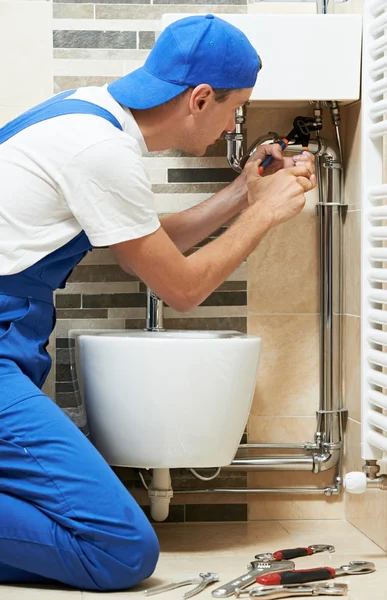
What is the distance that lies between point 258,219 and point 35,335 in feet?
1.70

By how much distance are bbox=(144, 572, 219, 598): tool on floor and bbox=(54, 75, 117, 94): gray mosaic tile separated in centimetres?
122

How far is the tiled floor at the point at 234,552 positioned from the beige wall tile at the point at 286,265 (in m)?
0.56

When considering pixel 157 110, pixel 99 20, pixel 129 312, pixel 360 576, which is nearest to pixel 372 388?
pixel 360 576

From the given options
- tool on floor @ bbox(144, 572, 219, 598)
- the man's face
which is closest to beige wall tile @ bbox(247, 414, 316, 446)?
tool on floor @ bbox(144, 572, 219, 598)

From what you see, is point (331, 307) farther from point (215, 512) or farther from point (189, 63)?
point (189, 63)

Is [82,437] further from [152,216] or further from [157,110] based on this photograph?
[157,110]

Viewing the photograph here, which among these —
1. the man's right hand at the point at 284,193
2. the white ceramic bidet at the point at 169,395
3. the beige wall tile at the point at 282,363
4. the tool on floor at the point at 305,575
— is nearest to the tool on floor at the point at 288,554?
the tool on floor at the point at 305,575

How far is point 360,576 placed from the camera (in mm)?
1742

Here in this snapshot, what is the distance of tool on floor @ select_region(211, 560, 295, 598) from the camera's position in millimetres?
1616

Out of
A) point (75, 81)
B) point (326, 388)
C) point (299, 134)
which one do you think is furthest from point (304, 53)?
point (326, 388)

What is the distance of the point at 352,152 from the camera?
2.18m

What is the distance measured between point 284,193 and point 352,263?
434 millimetres

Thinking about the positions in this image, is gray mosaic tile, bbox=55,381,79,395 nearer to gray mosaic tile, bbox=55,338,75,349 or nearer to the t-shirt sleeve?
gray mosaic tile, bbox=55,338,75,349

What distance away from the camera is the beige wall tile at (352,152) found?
2.11 meters
